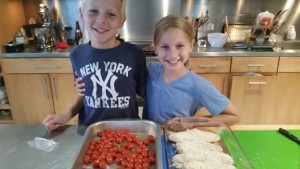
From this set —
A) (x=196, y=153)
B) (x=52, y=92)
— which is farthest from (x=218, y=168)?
(x=52, y=92)

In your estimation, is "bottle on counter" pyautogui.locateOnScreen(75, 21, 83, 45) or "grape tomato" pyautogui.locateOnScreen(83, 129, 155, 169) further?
"bottle on counter" pyautogui.locateOnScreen(75, 21, 83, 45)

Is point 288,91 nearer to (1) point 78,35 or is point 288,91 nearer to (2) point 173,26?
(2) point 173,26

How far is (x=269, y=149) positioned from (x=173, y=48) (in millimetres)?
468

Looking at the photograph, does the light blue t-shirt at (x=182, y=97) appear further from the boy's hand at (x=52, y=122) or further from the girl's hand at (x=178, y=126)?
the boy's hand at (x=52, y=122)

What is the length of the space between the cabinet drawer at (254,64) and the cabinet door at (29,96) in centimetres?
148

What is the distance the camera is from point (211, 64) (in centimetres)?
187

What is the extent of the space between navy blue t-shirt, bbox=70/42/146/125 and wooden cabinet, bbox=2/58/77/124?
98 centimetres

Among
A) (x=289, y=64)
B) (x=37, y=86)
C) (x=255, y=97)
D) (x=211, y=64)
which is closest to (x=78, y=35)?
(x=37, y=86)

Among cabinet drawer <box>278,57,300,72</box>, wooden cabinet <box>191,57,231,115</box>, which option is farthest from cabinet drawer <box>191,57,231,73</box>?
cabinet drawer <box>278,57,300,72</box>

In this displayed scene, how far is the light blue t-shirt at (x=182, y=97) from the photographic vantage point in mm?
927

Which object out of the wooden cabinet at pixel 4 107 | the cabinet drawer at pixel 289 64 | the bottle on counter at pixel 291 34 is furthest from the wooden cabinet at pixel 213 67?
the wooden cabinet at pixel 4 107

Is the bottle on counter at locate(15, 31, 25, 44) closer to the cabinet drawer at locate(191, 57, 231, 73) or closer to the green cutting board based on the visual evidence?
the cabinet drawer at locate(191, 57, 231, 73)

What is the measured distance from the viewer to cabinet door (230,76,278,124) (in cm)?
191

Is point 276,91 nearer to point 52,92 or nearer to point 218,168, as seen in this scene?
point 218,168
